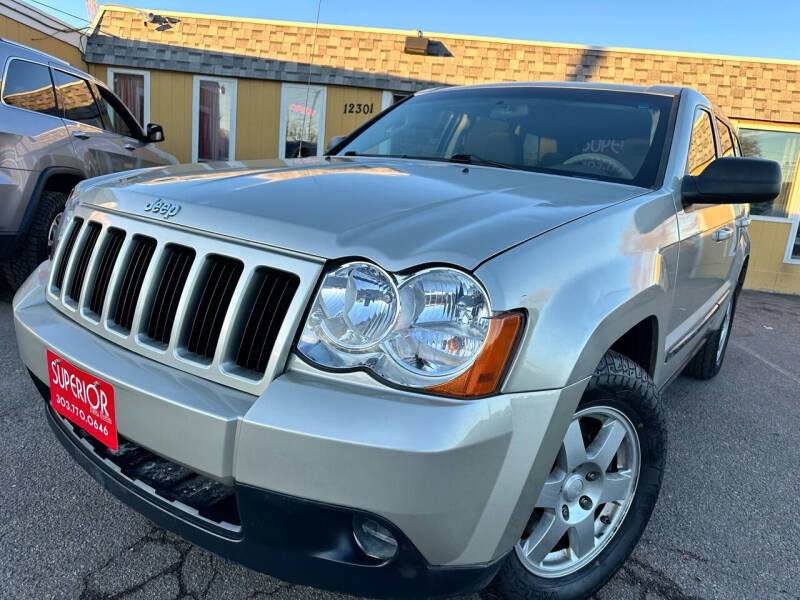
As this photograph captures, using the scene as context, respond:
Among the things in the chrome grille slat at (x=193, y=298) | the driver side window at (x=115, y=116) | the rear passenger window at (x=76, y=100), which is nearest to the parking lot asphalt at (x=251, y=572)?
the chrome grille slat at (x=193, y=298)

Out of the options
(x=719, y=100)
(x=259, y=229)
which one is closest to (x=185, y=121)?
(x=719, y=100)

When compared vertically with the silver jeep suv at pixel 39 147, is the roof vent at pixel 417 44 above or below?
above

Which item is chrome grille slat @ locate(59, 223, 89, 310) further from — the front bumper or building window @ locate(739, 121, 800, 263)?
building window @ locate(739, 121, 800, 263)

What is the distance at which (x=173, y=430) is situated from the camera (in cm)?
136

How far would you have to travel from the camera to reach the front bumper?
1192mm

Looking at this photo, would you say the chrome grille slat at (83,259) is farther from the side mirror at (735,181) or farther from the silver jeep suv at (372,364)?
the side mirror at (735,181)

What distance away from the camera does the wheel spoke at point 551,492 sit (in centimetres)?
156

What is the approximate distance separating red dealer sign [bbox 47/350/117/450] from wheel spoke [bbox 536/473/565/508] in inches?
44.3

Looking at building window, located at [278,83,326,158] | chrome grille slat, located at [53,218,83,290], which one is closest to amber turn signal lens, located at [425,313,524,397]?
chrome grille slat, located at [53,218,83,290]

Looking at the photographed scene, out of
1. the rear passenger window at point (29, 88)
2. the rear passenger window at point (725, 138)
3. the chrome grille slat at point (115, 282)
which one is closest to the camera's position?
the chrome grille slat at point (115, 282)

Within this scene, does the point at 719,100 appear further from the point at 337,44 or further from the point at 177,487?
the point at 177,487

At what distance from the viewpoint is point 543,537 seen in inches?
64.9

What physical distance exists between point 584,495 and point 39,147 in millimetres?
4281

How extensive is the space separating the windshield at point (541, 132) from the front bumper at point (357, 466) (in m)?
1.28
